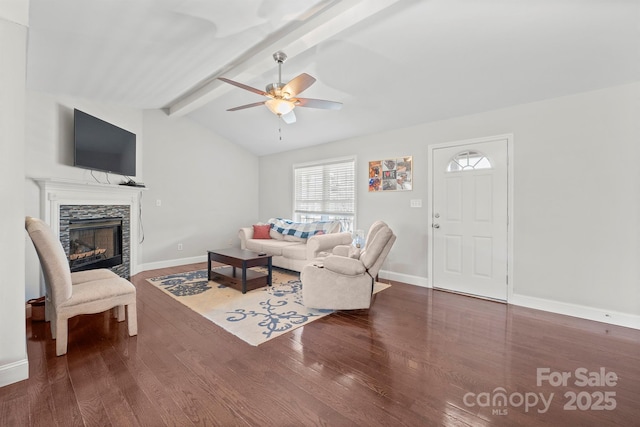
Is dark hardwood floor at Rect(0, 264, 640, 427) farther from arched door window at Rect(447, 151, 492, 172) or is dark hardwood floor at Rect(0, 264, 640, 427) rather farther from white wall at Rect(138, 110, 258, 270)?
white wall at Rect(138, 110, 258, 270)

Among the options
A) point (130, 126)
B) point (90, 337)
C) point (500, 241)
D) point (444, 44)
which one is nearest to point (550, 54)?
point (444, 44)

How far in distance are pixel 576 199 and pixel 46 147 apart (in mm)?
6074

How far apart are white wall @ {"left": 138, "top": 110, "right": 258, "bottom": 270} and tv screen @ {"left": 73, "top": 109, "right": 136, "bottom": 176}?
465mm

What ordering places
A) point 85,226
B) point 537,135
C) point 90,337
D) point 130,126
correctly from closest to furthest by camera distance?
point 90,337 < point 537,135 < point 85,226 < point 130,126

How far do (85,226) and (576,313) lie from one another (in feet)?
19.7

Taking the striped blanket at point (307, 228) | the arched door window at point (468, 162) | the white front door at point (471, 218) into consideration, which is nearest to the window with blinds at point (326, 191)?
the striped blanket at point (307, 228)

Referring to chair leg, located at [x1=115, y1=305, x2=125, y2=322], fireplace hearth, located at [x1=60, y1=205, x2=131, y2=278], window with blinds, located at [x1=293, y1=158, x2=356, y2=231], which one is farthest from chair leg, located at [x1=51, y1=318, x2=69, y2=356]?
window with blinds, located at [x1=293, y1=158, x2=356, y2=231]

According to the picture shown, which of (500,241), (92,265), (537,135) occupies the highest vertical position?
(537,135)

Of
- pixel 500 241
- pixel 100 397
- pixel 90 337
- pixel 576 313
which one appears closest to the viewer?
pixel 100 397

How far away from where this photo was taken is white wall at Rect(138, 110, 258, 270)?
5078 mm

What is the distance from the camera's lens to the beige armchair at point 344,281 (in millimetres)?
3053

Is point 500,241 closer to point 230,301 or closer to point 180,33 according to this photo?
point 230,301

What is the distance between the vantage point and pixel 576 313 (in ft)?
10.0

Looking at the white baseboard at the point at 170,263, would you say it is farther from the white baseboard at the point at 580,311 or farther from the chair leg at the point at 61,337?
the white baseboard at the point at 580,311
